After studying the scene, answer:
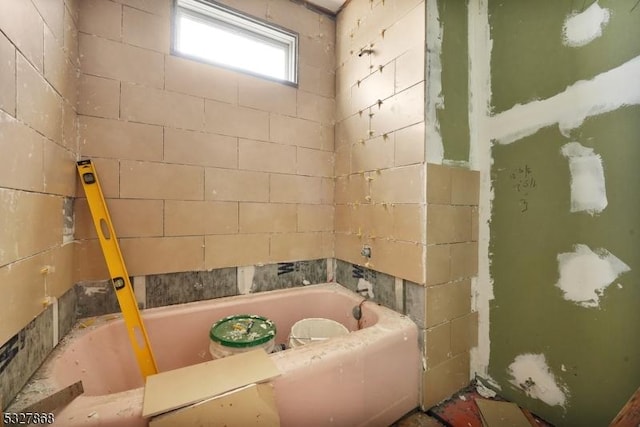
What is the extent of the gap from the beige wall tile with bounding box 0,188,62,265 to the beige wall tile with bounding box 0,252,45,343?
0.12 feet

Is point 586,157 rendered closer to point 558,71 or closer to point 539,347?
point 558,71

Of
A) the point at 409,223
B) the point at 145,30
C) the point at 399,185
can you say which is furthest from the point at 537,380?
the point at 145,30

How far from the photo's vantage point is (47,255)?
1063 millimetres

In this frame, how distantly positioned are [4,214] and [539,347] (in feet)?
7.36

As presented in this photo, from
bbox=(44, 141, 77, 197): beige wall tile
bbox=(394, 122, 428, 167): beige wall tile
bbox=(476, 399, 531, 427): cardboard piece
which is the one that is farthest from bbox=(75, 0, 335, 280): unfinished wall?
bbox=(476, 399, 531, 427): cardboard piece

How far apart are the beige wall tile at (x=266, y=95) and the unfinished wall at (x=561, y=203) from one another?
1227mm

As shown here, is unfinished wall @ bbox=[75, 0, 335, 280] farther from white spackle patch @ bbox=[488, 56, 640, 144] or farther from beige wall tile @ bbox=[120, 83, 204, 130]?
white spackle patch @ bbox=[488, 56, 640, 144]

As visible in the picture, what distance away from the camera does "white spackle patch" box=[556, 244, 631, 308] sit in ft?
3.65

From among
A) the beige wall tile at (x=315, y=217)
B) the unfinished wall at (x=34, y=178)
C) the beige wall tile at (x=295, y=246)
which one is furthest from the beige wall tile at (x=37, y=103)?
the beige wall tile at (x=315, y=217)

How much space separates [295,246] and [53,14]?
1661 millimetres

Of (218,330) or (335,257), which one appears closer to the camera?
(218,330)

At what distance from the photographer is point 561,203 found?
1247 millimetres

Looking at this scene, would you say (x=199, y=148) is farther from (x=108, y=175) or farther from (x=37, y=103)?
(x=37, y=103)

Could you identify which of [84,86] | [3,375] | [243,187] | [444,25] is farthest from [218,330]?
[444,25]
